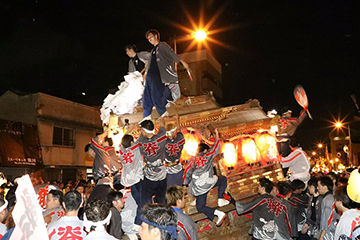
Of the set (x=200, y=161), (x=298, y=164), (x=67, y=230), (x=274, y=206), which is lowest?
(x=67, y=230)

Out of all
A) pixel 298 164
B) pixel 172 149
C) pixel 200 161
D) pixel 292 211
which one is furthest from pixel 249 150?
pixel 172 149

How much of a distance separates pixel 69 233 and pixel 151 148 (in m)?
3.25

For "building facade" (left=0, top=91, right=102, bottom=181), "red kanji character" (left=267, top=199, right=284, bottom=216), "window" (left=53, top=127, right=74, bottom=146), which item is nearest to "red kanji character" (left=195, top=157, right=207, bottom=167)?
"red kanji character" (left=267, top=199, right=284, bottom=216)

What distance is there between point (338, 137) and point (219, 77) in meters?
30.8

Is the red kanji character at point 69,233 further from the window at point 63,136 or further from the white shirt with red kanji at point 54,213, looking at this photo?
the window at point 63,136

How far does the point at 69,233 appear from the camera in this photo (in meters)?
4.18

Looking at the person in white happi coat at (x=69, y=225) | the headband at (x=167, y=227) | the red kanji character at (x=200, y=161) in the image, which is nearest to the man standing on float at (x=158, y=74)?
the red kanji character at (x=200, y=161)

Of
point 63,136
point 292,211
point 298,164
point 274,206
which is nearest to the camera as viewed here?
point 274,206

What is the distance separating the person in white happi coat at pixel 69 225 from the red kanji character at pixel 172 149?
332 cm

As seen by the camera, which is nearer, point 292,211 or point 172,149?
point 292,211

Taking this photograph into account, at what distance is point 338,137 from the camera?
1971 inches

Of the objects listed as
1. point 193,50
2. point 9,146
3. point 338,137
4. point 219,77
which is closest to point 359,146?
point 338,137

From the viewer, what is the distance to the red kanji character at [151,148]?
7188 mm

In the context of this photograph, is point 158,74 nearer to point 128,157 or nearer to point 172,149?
point 172,149
